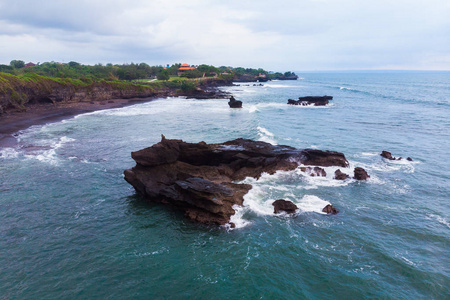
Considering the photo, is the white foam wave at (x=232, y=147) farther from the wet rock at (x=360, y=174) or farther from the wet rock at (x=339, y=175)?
the wet rock at (x=360, y=174)

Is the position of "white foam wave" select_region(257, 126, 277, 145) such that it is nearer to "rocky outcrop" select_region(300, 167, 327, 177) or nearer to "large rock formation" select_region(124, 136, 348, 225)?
"large rock formation" select_region(124, 136, 348, 225)

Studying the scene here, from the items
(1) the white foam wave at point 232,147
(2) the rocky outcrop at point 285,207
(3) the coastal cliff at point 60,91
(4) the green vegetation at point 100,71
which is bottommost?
(2) the rocky outcrop at point 285,207

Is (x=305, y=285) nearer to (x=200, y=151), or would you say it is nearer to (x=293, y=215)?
(x=293, y=215)

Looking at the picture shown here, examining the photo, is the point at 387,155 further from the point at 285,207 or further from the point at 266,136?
the point at 285,207

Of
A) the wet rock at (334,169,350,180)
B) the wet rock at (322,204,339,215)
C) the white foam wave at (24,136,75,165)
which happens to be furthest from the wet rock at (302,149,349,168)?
the white foam wave at (24,136,75,165)

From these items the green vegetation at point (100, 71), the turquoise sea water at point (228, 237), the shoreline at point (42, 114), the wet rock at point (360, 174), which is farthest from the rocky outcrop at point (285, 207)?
the green vegetation at point (100, 71)

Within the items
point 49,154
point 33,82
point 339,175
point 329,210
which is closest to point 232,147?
point 339,175
